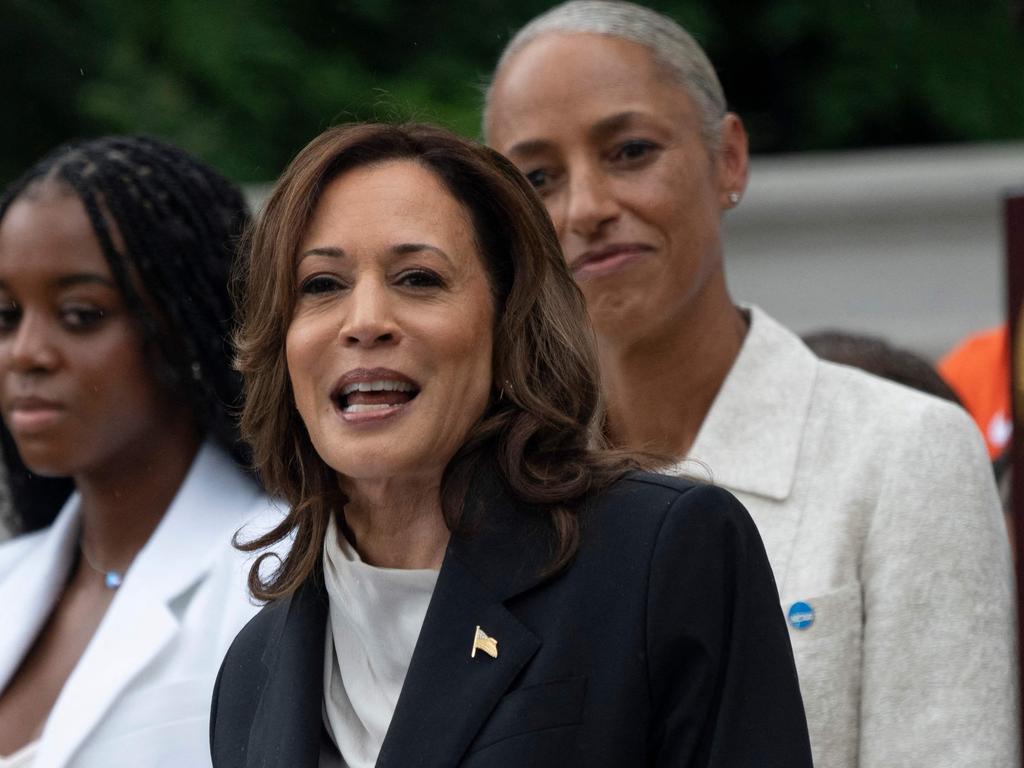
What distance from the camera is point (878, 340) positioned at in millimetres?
4250

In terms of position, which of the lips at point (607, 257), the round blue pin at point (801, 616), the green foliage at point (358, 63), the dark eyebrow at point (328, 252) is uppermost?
the green foliage at point (358, 63)

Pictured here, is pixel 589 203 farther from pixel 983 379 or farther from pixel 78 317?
pixel 983 379

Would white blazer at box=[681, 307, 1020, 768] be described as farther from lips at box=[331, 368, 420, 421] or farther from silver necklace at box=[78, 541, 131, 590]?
silver necklace at box=[78, 541, 131, 590]

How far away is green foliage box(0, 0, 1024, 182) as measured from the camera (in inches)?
260

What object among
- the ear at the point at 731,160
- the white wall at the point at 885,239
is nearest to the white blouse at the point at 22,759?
the ear at the point at 731,160

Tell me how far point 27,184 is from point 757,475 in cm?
149

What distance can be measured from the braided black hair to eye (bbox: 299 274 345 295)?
886 millimetres

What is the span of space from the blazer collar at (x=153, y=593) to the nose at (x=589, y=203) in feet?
2.65

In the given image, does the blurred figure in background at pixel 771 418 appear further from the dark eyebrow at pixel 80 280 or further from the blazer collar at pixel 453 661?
the dark eyebrow at pixel 80 280

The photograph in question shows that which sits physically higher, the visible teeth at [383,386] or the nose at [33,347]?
the nose at [33,347]

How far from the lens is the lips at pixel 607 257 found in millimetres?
3025

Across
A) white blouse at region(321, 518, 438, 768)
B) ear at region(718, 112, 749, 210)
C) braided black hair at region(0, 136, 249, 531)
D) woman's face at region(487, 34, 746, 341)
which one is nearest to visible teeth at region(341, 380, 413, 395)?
white blouse at region(321, 518, 438, 768)

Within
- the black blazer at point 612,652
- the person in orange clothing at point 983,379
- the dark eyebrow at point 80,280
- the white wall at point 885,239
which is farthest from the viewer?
the white wall at point 885,239

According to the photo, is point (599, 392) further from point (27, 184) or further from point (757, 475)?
point (27, 184)
